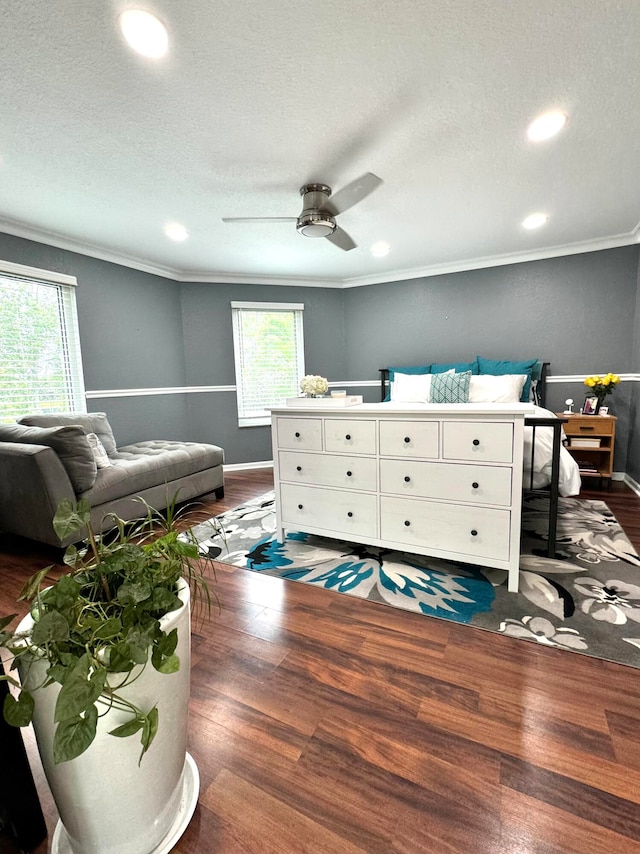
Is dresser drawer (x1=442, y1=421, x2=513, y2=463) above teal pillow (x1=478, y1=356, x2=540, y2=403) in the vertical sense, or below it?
below

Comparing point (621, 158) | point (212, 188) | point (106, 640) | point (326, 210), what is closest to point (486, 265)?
point (621, 158)

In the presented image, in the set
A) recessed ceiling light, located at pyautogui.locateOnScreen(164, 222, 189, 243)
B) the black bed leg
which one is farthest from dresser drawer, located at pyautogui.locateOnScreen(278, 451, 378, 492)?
recessed ceiling light, located at pyautogui.locateOnScreen(164, 222, 189, 243)

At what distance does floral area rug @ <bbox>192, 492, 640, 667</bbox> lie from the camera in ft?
5.41

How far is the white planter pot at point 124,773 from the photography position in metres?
0.74

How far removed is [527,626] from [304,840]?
122 centimetres

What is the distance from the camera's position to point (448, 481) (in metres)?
1.99

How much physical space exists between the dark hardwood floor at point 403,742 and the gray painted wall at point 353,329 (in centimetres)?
313

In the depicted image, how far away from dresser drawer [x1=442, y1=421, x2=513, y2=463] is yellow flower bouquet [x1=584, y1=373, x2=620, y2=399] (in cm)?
254

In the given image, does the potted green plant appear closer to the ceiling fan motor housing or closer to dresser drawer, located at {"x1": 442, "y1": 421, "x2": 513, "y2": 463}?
dresser drawer, located at {"x1": 442, "y1": 421, "x2": 513, "y2": 463}

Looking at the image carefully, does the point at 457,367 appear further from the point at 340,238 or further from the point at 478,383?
the point at 340,238

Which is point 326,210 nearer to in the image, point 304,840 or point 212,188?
point 212,188

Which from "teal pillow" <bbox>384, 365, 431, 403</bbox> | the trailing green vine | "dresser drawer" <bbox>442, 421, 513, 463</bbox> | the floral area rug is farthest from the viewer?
"teal pillow" <bbox>384, 365, 431, 403</bbox>

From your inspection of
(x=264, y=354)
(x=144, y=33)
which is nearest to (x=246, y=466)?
(x=264, y=354)

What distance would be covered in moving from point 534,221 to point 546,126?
4.73 feet
